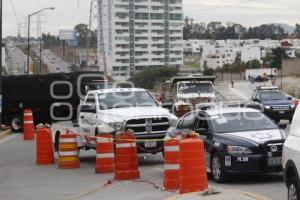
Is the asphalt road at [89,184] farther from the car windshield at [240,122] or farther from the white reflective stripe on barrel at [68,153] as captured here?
the car windshield at [240,122]

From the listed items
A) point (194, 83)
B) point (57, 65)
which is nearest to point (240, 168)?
point (194, 83)

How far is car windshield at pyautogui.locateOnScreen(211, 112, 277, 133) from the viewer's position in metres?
14.1

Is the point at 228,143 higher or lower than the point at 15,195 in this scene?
higher

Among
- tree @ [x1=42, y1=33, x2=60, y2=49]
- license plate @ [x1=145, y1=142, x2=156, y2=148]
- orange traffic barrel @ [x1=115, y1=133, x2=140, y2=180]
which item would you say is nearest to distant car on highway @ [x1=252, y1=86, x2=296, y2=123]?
license plate @ [x1=145, y1=142, x2=156, y2=148]

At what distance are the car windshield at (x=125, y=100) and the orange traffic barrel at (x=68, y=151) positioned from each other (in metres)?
1.74

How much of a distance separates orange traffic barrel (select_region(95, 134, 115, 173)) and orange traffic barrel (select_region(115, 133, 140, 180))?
3.83ft

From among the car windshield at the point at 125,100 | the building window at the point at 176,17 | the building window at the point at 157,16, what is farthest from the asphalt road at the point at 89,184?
the building window at the point at 176,17

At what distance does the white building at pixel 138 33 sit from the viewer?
112m

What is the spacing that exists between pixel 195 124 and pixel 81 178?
2.88m

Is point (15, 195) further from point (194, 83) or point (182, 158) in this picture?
point (194, 83)

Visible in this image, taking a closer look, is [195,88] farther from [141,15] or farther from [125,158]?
[141,15]

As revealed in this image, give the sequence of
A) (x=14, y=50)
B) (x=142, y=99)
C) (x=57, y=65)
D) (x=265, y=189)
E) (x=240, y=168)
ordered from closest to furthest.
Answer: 1. (x=265, y=189)
2. (x=240, y=168)
3. (x=142, y=99)
4. (x=57, y=65)
5. (x=14, y=50)

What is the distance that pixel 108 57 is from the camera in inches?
4567

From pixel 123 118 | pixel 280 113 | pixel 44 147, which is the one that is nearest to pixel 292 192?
pixel 123 118
